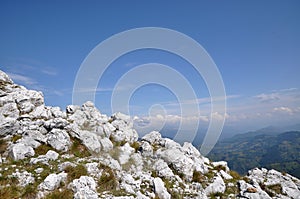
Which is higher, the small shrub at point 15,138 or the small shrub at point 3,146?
the small shrub at point 15,138

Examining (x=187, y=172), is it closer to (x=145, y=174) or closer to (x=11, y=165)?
(x=145, y=174)

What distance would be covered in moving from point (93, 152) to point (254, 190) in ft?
43.5

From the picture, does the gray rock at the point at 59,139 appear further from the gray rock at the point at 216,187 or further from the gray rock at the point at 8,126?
the gray rock at the point at 216,187

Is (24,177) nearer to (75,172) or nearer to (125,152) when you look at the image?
(75,172)

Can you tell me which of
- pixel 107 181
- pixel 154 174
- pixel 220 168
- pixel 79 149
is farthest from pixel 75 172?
pixel 220 168

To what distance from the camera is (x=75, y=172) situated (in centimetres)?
1169

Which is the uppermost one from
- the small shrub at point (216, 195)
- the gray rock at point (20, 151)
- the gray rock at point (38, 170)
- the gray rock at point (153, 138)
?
the gray rock at point (153, 138)

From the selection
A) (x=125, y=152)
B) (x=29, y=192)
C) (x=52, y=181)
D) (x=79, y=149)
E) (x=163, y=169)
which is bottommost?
(x=29, y=192)

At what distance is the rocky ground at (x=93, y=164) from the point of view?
10.8 metres

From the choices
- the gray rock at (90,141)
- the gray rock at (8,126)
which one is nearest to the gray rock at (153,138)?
the gray rock at (90,141)

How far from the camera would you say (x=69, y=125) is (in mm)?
17594

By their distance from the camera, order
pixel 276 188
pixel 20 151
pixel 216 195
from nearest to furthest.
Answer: pixel 20 151 < pixel 216 195 < pixel 276 188

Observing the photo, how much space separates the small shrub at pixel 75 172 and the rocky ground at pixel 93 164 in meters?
0.03

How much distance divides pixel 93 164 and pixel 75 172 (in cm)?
154
